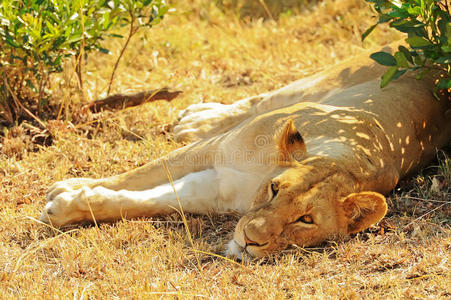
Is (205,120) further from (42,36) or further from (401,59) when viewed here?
(401,59)

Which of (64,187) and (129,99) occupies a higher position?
(129,99)

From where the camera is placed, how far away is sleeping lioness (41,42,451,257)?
272 cm

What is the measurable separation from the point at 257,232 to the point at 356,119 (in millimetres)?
1158

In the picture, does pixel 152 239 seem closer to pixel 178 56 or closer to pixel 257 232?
pixel 257 232

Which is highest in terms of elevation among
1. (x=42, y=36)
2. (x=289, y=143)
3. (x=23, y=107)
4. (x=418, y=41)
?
(x=42, y=36)

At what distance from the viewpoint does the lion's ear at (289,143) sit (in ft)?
9.38

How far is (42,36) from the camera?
4.11m

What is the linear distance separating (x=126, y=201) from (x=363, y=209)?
50.3 inches

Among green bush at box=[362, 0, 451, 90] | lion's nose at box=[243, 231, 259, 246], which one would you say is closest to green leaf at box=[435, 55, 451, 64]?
green bush at box=[362, 0, 451, 90]

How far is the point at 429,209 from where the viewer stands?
324cm

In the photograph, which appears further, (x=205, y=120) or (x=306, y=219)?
(x=205, y=120)

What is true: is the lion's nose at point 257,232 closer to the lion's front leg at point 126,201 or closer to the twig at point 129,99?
the lion's front leg at point 126,201

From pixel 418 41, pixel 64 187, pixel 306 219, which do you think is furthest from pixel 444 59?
pixel 64 187

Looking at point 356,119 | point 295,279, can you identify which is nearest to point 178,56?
point 356,119
